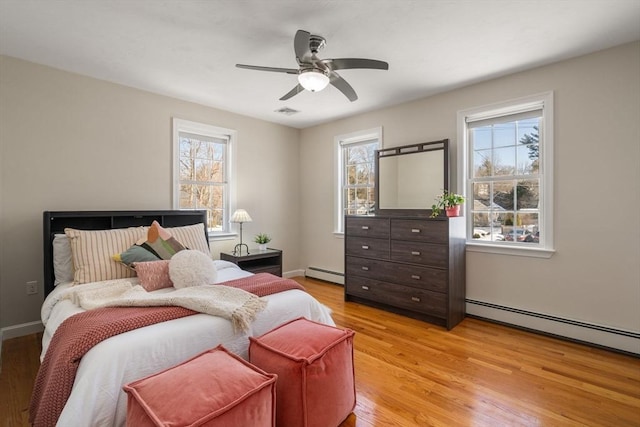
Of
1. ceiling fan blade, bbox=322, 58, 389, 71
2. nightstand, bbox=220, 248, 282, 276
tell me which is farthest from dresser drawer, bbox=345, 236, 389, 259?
ceiling fan blade, bbox=322, 58, 389, 71

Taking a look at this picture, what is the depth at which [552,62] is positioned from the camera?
112 inches

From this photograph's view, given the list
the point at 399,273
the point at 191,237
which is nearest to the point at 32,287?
the point at 191,237

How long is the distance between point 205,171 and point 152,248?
1684 millimetres

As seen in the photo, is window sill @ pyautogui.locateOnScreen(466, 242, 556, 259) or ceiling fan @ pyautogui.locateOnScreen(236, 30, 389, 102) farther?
window sill @ pyautogui.locateOnScreen(466, 242, 556, 259)

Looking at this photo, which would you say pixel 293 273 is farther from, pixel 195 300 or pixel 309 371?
pixel 309 371

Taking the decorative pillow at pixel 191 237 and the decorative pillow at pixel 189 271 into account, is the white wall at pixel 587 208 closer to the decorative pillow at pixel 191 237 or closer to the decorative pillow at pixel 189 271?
the decorative pillow at pixel 189 271

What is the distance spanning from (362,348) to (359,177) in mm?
2581

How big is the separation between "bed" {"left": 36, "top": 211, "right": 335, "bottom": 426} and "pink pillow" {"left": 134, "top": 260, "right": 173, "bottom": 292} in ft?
0.22

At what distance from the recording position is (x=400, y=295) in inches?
136

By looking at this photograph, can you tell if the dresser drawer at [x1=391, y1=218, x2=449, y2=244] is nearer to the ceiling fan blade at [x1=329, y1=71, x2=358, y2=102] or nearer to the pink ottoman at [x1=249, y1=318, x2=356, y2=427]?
the ceiling fan blade at [x1=329, y1=71, x2=358, y2=102]

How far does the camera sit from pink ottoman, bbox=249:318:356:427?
1.51 metres

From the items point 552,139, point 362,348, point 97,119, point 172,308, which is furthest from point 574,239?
point 97,119

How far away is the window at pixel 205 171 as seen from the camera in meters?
3.88

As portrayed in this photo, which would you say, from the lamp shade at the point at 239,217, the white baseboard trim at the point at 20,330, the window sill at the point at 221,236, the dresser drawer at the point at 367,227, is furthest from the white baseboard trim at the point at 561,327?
the white baseboard trim at the point at 20,330
